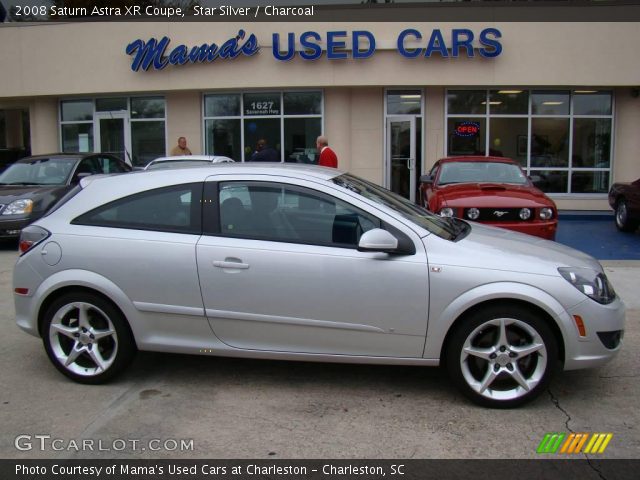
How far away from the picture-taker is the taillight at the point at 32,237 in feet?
15.6

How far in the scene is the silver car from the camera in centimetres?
420

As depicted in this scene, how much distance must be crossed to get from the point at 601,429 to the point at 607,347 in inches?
22.2

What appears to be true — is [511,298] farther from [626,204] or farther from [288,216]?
[626,204]

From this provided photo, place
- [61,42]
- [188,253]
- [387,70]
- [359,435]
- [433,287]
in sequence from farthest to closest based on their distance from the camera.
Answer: [61,42] < [387,70] < [188,253] < [433,287] < [359,435]

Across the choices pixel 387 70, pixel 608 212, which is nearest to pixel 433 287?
pixel 387 70

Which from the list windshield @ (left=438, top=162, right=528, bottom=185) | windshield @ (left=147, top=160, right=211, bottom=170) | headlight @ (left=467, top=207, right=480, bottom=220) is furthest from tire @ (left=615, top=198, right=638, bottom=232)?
windshield @ (left=147, top=160, right=211, bottom=170)

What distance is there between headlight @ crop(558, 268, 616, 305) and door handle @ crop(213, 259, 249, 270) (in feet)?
7.02

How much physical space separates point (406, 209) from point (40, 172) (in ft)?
29.1

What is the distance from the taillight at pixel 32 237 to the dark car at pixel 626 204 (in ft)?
35.0

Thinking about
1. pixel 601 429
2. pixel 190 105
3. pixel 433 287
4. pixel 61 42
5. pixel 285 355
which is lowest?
pixel 601 429

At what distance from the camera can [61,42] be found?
16.3m

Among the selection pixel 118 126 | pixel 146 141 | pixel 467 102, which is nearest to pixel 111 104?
pixel 118 126

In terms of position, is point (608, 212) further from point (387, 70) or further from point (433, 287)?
point (433, 287)

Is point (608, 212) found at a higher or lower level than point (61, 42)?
lower
